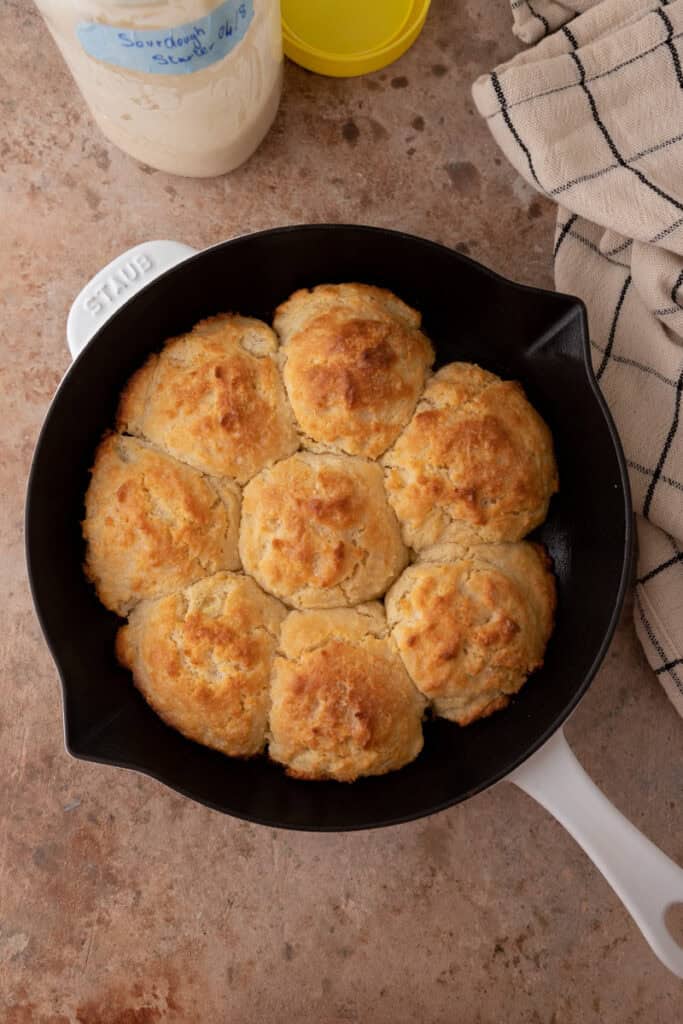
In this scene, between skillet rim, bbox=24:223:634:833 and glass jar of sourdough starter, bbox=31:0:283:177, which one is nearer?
glass jar of sourdough starter, bbox=31:0:283:177

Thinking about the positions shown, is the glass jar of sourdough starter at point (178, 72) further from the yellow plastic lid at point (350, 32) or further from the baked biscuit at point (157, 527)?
the baked biscuit at point (157, 527)

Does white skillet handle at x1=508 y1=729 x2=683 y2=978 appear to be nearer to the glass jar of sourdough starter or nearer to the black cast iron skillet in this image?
the black cast iron skillet

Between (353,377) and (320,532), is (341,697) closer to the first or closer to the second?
(320,532)

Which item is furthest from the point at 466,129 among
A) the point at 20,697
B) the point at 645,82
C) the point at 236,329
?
the point at 20,697

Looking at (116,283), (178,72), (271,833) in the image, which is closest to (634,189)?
(178,72)

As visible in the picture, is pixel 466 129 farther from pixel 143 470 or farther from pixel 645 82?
pixel 143 470

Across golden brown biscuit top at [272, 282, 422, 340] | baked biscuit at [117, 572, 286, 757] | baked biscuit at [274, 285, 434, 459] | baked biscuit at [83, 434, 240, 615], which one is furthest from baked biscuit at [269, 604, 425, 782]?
golden brown biscuit top at [272, 282, 422, 340]
